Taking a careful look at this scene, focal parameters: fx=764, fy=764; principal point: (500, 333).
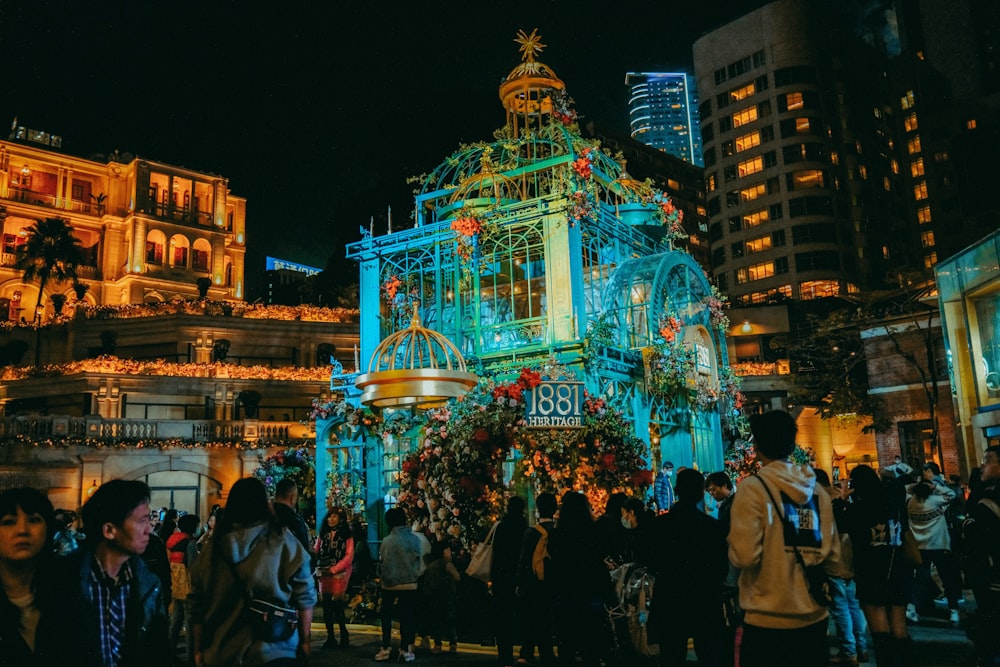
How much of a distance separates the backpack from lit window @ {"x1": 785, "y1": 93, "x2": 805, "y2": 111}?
75759 millimetres

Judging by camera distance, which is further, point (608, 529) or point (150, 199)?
point (150, 199)

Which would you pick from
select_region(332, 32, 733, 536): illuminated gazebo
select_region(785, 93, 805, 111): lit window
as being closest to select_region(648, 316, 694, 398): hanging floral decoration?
select_region(332, 32, 733, 536): illuminated gazebo

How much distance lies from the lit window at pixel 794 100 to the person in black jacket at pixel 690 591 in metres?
76.7

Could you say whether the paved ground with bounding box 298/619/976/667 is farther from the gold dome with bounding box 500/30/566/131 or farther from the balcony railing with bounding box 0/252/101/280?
the balcony railing with bounding box 0/252/101/280

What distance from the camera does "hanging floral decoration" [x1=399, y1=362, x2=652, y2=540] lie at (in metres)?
Result: 12.6

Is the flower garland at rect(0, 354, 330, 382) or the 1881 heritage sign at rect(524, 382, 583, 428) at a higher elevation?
the flower garland at rect(0, 354, 330, 382)

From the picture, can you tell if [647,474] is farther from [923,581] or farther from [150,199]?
[150,199]

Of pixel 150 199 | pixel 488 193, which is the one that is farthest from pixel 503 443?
pixel 150 199

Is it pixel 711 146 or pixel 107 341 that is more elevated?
pixel 711 146

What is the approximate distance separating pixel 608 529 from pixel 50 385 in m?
39.5

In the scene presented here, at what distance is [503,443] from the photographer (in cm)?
1288

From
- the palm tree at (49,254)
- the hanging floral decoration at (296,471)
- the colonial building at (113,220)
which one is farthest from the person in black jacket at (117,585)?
the colonial building at (113,220)

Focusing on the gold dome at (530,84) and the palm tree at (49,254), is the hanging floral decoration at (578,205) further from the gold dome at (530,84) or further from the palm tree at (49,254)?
the palm tree at (49,254)

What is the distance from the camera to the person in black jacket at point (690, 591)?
20.5 feet
